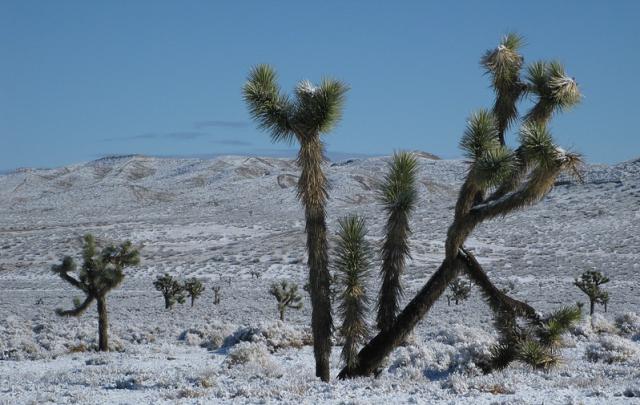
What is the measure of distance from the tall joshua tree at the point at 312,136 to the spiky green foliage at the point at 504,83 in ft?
7.87

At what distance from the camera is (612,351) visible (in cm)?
1476

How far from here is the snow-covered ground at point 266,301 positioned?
35.4 feet

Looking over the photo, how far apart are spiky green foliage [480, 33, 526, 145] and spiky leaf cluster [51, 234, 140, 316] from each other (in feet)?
38.9

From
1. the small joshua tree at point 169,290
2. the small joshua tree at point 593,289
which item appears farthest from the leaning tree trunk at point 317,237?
the small joshua tree at point 169,290

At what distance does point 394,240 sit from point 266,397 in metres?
3.46

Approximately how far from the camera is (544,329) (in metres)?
11.9

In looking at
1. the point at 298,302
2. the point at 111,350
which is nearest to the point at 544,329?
the point at 111,350

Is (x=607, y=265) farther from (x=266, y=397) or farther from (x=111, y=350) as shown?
(x=266, y=397)

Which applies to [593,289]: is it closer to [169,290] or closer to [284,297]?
[284,297]

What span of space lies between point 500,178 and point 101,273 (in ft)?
41.6

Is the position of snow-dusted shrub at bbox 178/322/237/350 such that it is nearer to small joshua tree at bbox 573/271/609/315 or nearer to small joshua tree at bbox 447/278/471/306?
small joshua tree at bbox 447/278/471/306

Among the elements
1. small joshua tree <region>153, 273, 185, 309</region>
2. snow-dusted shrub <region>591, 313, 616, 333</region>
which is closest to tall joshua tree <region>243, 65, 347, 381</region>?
snow-dusted shrub <region>591, 313, 616, 333</region>

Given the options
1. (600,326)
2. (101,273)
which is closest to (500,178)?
(600,326)

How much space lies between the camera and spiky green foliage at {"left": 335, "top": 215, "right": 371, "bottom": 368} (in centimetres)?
1166
